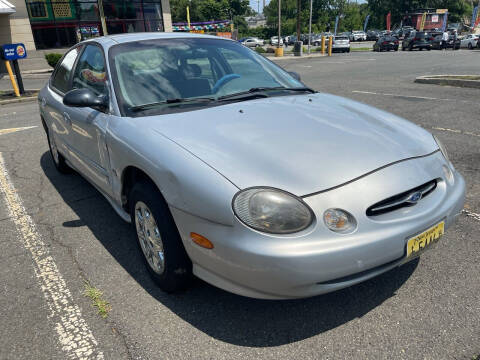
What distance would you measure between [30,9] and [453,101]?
24111 mm

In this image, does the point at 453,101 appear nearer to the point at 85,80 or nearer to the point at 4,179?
the point at 85,80

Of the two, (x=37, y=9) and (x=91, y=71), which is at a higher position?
(x=37, y=9)

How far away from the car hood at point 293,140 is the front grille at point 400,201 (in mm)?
181

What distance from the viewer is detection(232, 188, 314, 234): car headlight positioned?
1.89m

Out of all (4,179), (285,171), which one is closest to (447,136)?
(285,171)

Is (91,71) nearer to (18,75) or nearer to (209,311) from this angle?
(209,311)

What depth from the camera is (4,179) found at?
16.5 feet

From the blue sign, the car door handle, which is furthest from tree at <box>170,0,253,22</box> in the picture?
the car door handle

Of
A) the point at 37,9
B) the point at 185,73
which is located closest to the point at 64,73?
the point at 185,73

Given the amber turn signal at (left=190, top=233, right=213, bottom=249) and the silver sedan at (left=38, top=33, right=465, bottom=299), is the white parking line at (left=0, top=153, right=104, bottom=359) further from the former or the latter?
the amber turn signal at (left=190, top=233, right=213, bottom=249)

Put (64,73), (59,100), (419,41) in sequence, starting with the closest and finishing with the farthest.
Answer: (59,100) → (64,73) → (419,41)

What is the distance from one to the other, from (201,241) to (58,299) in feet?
4.02

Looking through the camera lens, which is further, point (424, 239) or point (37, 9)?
point (37, 9)

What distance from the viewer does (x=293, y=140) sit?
229 cm
